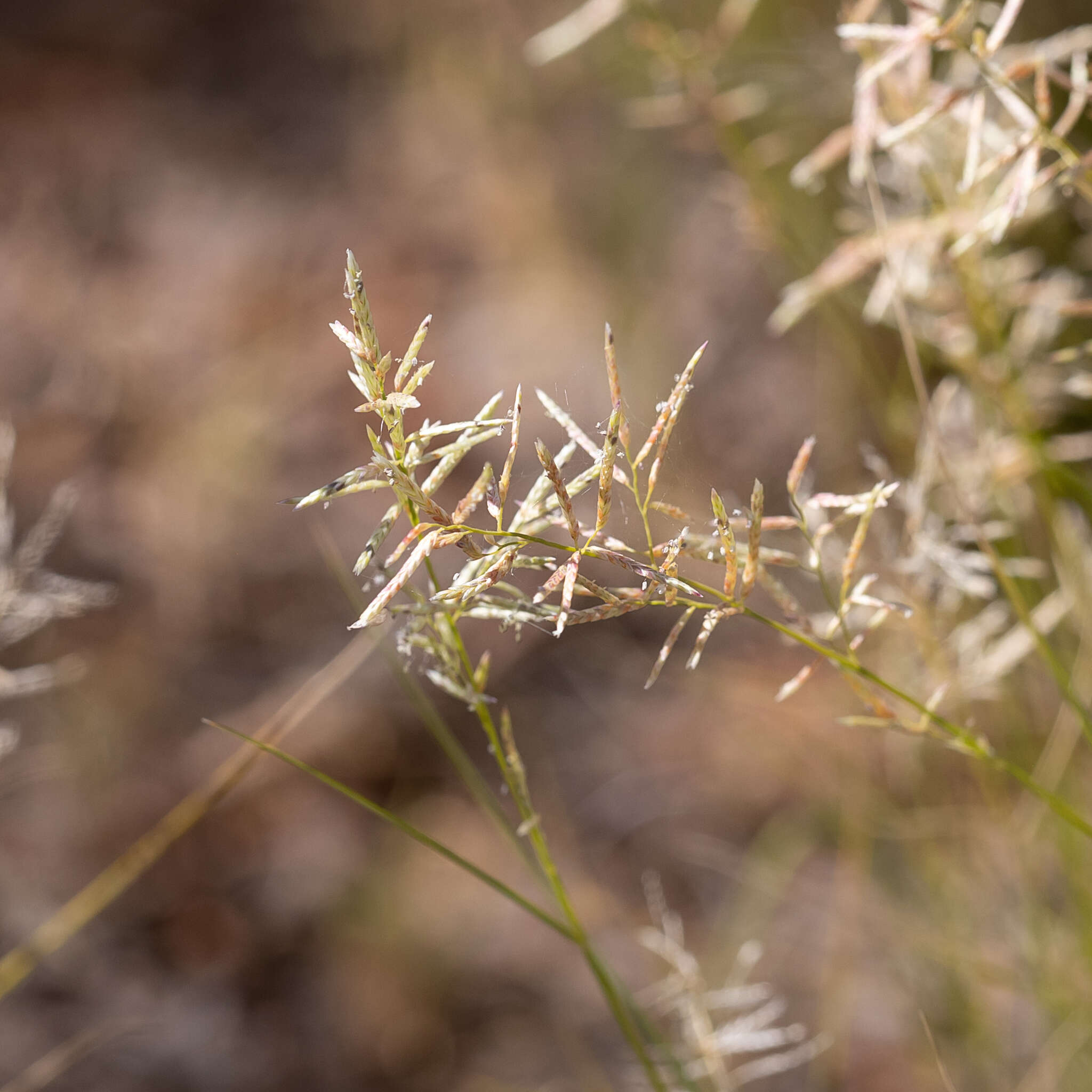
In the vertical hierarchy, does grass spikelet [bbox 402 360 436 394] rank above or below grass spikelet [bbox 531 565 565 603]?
above

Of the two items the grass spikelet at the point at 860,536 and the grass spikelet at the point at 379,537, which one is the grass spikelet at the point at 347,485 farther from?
the grass spikelet at the point at 860,536

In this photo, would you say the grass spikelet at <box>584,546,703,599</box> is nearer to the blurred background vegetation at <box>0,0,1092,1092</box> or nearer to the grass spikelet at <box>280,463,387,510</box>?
the grass spikelet at <box>280,463,387,510</box>

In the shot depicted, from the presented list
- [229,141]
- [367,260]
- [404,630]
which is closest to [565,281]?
[367,260]

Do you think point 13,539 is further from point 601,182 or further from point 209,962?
point 601,182

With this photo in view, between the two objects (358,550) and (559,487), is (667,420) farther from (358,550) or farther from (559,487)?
(358,550)

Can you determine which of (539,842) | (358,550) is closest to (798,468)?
(539,842)

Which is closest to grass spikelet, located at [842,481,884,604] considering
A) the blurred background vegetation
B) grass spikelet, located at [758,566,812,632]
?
grass spikelet, located at [758,566,812,632]
